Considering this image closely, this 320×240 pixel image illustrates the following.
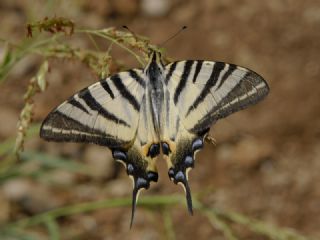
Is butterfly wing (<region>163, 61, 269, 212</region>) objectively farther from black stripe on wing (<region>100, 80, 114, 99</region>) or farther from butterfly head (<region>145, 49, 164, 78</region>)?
black stripe on wing (<region>100, 80, 114, 99</region>)

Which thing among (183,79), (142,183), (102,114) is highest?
(183,79)

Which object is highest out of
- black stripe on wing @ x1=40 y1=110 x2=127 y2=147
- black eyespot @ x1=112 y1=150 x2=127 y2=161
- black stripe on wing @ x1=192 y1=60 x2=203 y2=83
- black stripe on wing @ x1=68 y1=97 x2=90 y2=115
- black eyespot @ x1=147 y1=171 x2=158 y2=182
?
black stripe on wing @ x1=192 y1=60 x2=203 y2=83

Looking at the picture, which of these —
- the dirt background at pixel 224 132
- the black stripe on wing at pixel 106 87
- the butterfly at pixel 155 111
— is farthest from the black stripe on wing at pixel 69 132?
the dirt background at pixel 224 132

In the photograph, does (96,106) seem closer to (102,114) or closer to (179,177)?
(102,114)

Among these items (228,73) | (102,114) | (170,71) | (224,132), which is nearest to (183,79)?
(170,71)

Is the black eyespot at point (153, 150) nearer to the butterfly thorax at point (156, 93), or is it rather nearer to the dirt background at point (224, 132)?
the butterfly thorax at point (156, 93)

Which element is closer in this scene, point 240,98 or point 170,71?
point 240,98

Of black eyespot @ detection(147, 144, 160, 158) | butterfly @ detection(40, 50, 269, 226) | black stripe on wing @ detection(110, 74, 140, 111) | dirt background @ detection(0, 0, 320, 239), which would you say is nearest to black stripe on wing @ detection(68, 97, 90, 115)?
butterfly @ detection(40, 50, 269, 226)
